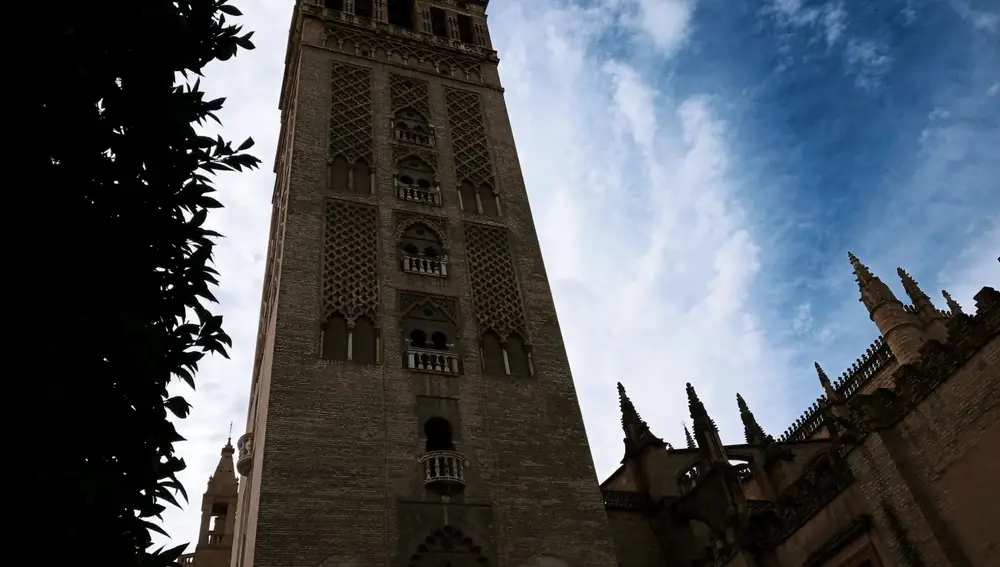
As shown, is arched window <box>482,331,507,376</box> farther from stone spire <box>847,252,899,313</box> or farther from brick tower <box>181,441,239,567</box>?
stone spire <box>847,252,899,313</box>

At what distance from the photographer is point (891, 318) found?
27812mm

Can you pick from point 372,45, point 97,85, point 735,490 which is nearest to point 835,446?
point 735,490

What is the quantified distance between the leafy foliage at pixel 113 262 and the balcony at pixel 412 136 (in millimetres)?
13142

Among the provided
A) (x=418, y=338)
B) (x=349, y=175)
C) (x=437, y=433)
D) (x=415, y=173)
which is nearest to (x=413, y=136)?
(x=415, y=173)

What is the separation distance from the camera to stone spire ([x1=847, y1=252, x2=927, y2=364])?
26641 mm

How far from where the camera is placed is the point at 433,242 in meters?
17.0

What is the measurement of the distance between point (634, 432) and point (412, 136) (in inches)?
340

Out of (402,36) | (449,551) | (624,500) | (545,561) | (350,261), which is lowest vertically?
(545,561)

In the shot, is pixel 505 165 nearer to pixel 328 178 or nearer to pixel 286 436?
pixel 328 178

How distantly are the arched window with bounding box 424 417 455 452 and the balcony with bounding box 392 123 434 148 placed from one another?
25.2ft

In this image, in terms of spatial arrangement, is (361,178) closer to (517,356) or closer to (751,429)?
(517,356)

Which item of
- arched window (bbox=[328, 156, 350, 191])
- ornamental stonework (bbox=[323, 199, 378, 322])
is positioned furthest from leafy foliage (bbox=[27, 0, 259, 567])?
arched window (bbox=[328, 156, 350, 191])

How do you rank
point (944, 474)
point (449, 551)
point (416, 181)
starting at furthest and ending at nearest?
point (416, 181)
point (449, 551)
point (944, 474)

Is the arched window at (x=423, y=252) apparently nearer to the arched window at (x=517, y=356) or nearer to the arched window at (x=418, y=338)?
the arched window at (x=418, y=338)
